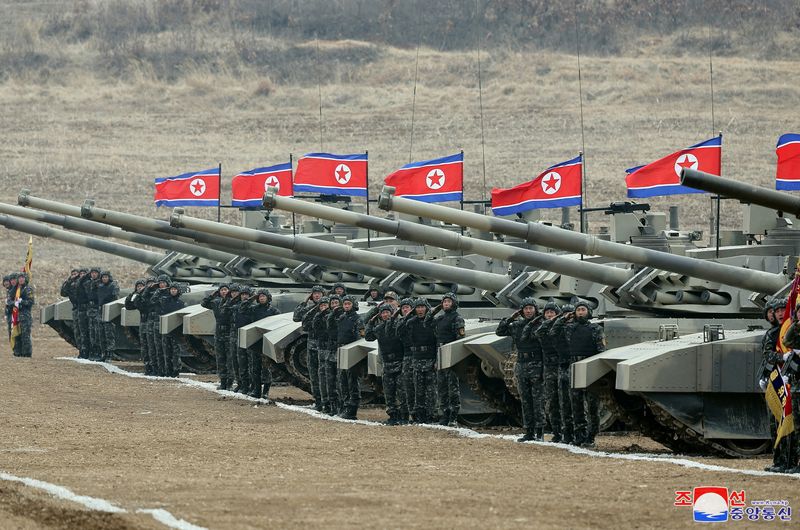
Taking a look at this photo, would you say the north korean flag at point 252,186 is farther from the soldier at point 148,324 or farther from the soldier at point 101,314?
the soldier at point 101,314

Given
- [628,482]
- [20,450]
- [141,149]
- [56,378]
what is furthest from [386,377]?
[141,149]

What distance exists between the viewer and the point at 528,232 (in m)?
16.6

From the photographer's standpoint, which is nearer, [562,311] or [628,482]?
[628,482]

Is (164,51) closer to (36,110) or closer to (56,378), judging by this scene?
(36,110)

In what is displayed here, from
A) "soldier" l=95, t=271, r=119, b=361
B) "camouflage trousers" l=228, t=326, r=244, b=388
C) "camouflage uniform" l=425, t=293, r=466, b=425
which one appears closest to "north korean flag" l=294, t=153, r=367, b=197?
"camouflage trousers" l=228, t=326, r=244, b=388

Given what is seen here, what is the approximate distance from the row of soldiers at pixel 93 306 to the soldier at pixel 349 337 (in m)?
10.5

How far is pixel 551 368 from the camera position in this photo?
696 inches

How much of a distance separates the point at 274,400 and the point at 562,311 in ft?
24.0

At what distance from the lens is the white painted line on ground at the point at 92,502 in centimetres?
1091

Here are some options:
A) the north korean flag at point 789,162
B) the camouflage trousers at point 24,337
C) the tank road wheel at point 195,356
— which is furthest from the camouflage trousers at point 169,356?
the north korean flag at point 789,162

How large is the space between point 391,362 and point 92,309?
12.5 metres

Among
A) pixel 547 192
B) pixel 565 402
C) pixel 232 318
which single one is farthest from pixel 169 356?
pixel 565 402

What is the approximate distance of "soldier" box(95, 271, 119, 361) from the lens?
31.3 m

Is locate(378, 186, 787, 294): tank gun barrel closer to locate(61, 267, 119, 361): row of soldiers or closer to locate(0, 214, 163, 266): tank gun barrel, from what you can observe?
locate(0, 214, 163, 266): tank gun barrel
